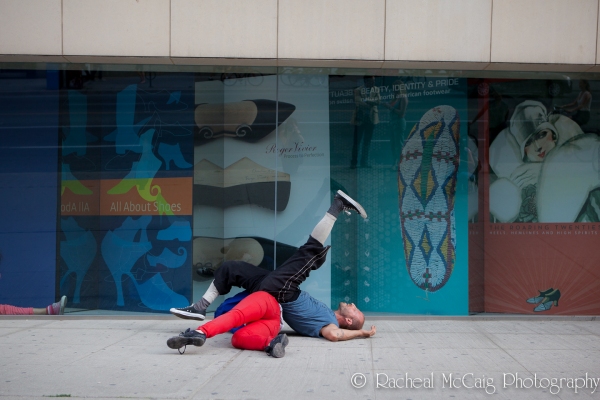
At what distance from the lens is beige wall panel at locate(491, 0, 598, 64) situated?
781 centimetres

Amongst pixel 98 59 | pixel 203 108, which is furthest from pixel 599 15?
pixel 98 59

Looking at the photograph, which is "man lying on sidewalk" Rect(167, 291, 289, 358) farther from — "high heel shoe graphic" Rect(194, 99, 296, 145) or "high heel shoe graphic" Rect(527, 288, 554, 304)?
"high heel shoe graphic" Rect(527, 288, 554, 304)

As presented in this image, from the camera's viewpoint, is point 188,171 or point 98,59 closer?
point 98,59

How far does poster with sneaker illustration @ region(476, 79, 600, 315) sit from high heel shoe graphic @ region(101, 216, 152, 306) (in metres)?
4.48

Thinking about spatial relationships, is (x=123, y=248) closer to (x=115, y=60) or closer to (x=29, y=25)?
(x=115, y=60)

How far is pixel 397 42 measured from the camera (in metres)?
7.88

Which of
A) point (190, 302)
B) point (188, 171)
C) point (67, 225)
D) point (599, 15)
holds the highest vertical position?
point (599, 15)

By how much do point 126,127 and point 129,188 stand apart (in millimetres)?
791

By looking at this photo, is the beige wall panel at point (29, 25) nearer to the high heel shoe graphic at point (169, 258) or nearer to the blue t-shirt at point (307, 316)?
the high heel shoe graphic at point (169, 258)

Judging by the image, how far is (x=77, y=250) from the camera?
8.59 metres

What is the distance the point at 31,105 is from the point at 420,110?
5038mm

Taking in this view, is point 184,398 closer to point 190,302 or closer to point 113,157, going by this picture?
point 190,302

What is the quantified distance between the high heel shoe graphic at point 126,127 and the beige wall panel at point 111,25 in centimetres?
80

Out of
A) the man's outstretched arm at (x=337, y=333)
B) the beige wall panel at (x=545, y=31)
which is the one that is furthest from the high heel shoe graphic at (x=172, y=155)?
the beige wall panel at (x=545, y=31)
